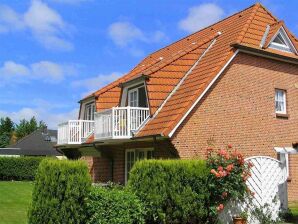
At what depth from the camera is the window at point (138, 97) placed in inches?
883

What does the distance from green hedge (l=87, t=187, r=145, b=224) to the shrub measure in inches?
10.0

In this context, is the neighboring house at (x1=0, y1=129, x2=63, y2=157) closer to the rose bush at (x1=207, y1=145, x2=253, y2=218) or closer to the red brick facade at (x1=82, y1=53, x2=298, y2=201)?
the red brick facade at (x1=82, y1=53, x2=298, y2=201)

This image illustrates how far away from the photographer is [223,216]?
12984mm

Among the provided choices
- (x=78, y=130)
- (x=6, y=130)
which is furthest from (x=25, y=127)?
(x=78, y=130)

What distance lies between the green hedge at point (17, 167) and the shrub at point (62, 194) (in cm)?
3525

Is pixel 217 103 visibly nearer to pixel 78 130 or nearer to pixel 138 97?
pixel 138 97

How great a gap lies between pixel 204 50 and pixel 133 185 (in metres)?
12.8

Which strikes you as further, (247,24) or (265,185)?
Result: (247,24)

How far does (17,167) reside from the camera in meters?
46.6

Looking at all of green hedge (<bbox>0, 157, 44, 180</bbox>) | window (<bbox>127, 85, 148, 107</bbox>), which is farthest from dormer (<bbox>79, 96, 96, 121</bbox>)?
green hedge (<bbox>0, 157, 44, 180</bbox>)

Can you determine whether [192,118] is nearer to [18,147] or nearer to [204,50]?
[204,50]

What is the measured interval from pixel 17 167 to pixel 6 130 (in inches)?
2832

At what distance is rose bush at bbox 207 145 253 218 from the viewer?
498 inches

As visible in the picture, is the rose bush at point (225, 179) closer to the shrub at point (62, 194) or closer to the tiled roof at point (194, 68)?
the shrub at point (62, 194)
